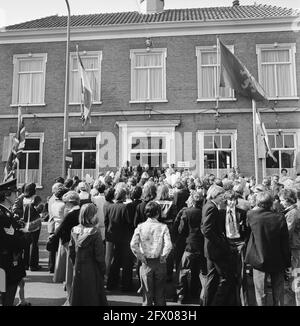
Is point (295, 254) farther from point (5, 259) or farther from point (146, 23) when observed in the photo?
point (146, 23)

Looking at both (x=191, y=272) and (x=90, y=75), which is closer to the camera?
(x=191, y=272)

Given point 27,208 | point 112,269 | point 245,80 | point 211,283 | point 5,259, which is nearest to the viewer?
point 5,259

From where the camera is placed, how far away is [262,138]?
13.9 meters

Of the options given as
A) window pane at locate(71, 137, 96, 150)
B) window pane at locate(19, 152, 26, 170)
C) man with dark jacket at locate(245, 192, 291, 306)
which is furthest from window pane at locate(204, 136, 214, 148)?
man with dark jacket at locate(245, 192, 291, 306)

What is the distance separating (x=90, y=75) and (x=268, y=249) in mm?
14369

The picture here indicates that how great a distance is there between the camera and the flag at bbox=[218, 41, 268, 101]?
12.4 metres

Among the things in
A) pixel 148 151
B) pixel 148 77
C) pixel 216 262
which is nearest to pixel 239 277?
pixel 216 262

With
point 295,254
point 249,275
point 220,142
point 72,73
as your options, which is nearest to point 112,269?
point 249,275

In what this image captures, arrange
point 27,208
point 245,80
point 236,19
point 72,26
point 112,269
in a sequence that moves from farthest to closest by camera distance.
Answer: point 72,26 → point 236,19 → point 245,80 → point 27,208 → point 112,269

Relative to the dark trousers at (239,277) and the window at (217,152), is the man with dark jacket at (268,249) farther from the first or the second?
the window at (217,152)

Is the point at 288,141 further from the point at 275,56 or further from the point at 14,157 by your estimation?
the point at 14,157

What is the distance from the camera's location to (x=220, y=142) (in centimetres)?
1614

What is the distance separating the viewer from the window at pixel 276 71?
1627 cm
